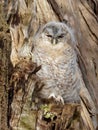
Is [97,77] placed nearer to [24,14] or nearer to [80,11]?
[80,11]

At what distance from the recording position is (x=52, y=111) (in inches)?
126

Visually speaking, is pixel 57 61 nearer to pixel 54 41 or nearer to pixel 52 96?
pixel 54 41

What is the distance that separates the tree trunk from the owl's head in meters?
0.10

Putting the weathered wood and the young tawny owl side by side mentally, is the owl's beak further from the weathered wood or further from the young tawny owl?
the weathered wood

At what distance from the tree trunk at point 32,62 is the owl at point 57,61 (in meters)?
0.11

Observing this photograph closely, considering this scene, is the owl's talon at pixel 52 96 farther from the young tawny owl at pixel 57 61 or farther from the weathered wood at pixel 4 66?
the weathered wood at pixel 4 66

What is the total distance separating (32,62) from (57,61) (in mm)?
874

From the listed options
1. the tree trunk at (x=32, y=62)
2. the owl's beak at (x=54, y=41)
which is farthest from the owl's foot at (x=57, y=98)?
the owl's beak at (x=54, y=41)

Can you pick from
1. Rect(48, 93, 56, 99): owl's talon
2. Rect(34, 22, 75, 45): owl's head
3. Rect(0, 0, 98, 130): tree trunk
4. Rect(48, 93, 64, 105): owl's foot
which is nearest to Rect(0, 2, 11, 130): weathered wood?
Rect(0, 0, 98, 130): tree trunk

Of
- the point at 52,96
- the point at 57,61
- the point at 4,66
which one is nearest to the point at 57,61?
the point at 57,61

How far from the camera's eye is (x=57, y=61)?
12.9 ft

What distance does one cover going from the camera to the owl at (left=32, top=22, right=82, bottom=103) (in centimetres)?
383

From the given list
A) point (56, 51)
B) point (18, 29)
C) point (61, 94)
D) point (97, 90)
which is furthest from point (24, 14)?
point (97, 90)

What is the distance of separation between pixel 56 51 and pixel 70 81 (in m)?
0.30
